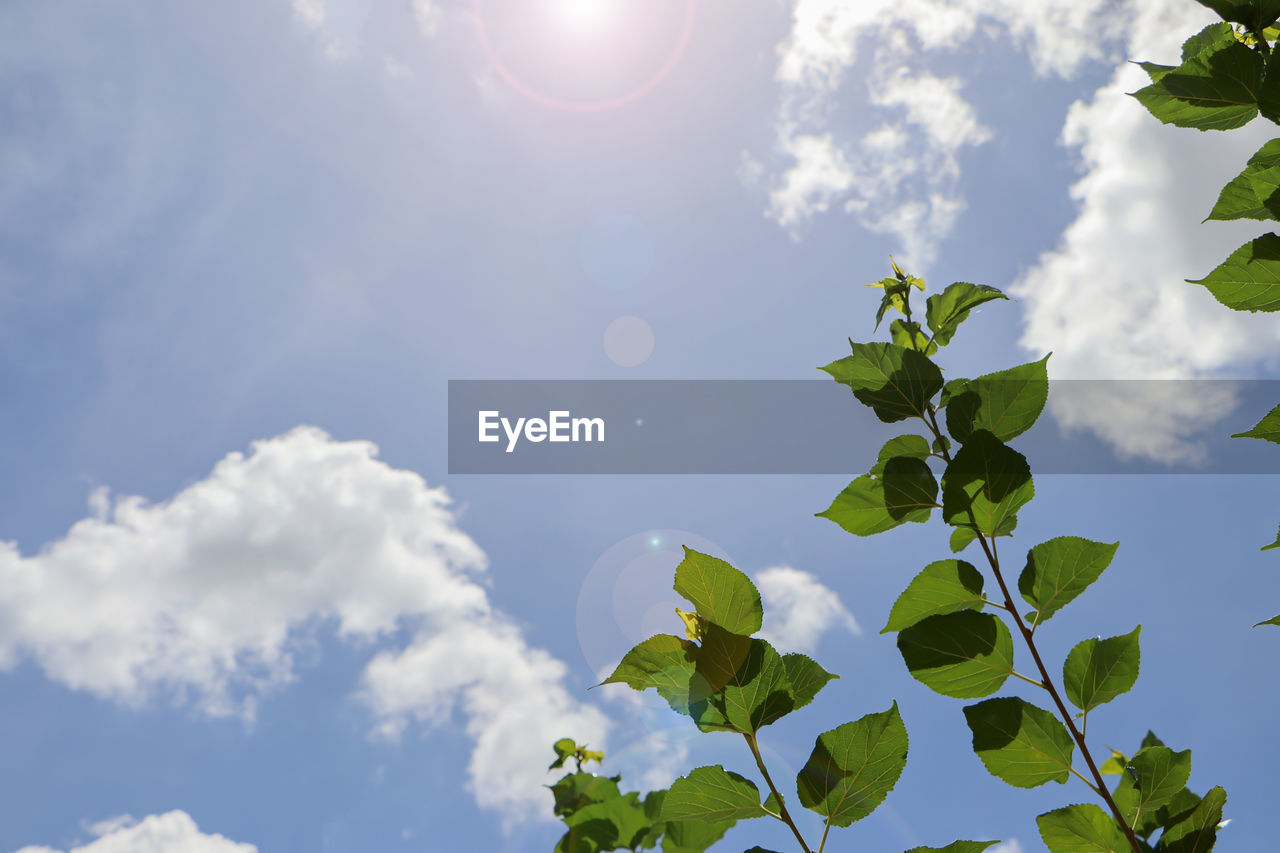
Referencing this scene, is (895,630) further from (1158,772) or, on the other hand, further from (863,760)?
(1158,772)

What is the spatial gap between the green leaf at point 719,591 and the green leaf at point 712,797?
13.0 inches

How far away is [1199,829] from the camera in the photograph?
1.49 meters

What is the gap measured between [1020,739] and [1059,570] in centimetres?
43

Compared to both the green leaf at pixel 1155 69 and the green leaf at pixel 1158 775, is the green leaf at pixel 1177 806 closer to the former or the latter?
the green leaf at pixel 1158 775

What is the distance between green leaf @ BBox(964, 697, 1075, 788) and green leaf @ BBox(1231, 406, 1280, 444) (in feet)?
2.79

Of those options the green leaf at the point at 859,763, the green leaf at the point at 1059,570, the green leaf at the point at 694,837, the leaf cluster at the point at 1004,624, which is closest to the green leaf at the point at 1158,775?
the leaf cluster at the point at 1004,624

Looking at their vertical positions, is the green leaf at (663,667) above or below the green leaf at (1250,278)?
below

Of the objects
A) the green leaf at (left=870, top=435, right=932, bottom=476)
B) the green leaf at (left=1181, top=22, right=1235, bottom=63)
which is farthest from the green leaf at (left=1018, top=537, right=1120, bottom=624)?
the green leaf at (left=1181, top=22, right=1235, bottom=63)

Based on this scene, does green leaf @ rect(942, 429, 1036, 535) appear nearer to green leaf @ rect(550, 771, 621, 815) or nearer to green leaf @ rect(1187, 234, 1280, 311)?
green leaf @ rect(1187, 234, 1280, 311)

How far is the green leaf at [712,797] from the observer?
150 centimetres

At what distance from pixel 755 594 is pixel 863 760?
0.44 meters

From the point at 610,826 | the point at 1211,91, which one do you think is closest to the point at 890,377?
the point at 1211,91

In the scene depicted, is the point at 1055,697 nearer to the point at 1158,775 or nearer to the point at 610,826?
the point at 1158,775

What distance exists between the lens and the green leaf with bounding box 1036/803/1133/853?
1.54 metres
